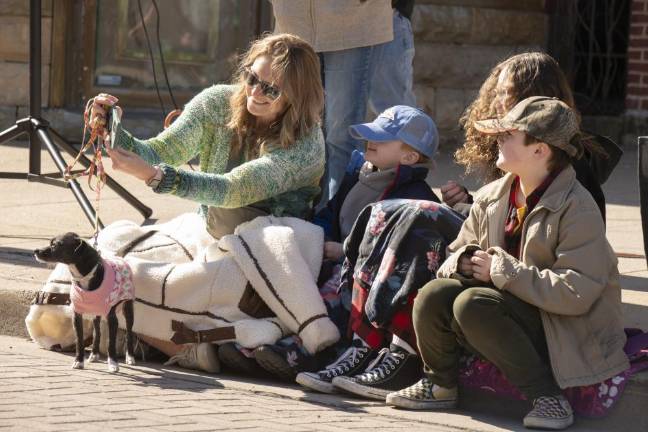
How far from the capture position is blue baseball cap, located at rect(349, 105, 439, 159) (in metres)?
5.31

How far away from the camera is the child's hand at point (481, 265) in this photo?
14.8 ft

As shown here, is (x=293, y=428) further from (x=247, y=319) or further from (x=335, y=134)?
(x=335, y=134)

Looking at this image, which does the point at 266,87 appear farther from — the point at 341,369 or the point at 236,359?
the point at 341,369

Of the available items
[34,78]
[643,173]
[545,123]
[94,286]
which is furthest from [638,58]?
[94,286]

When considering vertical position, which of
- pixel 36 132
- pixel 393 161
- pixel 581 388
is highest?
pixel 393 161

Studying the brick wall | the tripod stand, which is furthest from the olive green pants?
the brick wall

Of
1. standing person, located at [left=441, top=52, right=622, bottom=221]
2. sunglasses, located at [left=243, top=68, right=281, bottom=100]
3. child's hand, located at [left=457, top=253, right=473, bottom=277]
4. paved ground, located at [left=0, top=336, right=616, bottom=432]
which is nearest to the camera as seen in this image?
paved ground, located at [left=0, top=336, right=616, bottom=432]

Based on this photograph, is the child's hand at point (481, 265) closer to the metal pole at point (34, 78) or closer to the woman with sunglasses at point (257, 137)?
the woman with sunglasses at point (257, 137)

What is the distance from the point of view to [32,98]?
23.2 ft

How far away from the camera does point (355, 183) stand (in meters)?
5.59

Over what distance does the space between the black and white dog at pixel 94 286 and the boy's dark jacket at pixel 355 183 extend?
884 millimetres

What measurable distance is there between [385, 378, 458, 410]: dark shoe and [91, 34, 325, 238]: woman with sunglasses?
1.03 meters

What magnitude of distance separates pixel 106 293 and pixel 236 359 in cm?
54

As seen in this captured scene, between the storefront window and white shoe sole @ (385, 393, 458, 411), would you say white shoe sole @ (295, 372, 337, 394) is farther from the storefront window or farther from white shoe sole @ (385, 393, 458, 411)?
the storefront window
